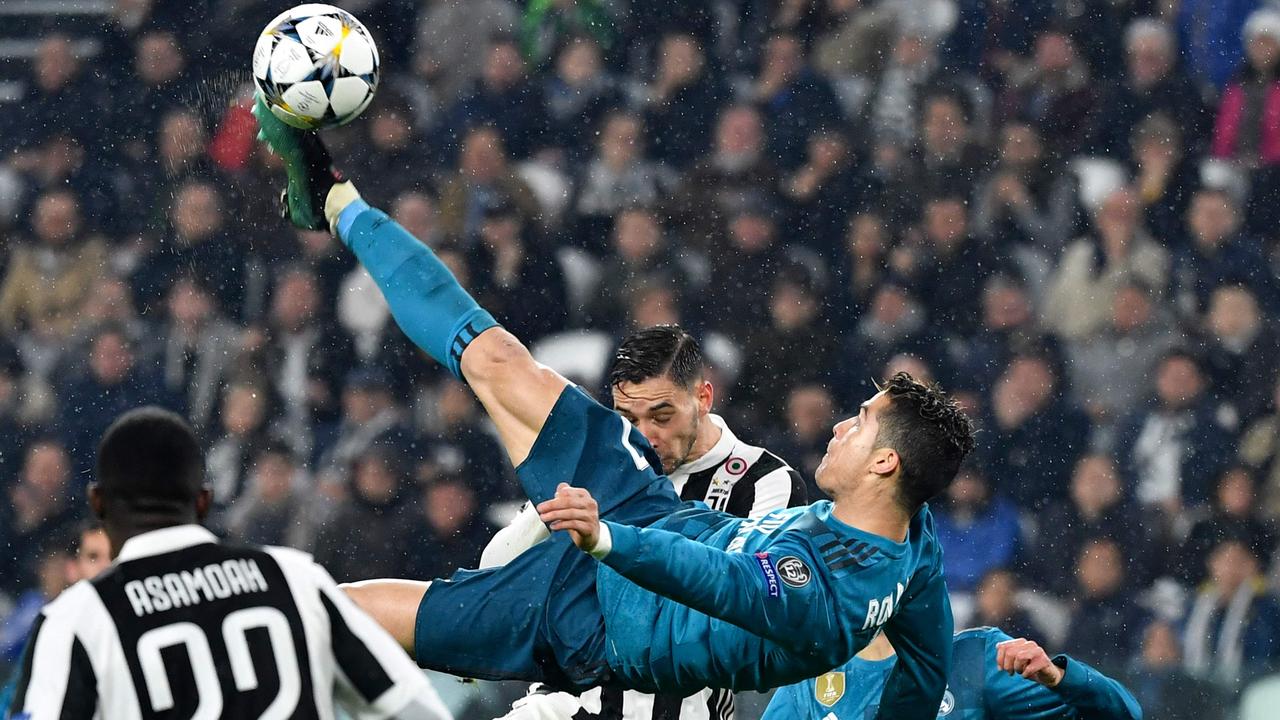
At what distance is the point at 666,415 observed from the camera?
5078 mm

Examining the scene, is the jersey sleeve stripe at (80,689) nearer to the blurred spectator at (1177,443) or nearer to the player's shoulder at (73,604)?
the player's shoulder at (73,604)

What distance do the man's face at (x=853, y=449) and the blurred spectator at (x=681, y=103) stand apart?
4.25 m

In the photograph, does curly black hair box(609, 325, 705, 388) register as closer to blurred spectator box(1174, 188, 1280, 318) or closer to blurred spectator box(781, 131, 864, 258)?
blurred spectator box(781, 131, 864, 258)

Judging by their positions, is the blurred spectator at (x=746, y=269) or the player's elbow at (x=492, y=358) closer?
the player's elbow at (x=492, y=358)

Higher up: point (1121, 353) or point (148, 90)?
point (148, 90)

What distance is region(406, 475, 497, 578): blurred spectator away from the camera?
777cm

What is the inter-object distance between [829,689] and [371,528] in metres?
3.59

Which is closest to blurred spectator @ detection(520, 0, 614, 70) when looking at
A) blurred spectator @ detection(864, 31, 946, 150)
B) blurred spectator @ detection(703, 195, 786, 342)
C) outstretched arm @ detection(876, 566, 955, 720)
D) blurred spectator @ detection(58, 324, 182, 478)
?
blurred spectator @ detection(703, 195, 786, 342)

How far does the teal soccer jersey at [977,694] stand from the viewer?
4449 mm

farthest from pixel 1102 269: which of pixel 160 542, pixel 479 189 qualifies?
pixel 160 542

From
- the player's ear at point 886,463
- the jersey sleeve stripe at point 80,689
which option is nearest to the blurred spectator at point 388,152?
the player's ear at point 886,463

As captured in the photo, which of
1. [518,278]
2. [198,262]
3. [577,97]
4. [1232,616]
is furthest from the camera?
[577,97]

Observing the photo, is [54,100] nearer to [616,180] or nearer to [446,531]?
[616,180]

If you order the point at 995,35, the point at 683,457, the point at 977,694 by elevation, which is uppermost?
the point at 995,35
